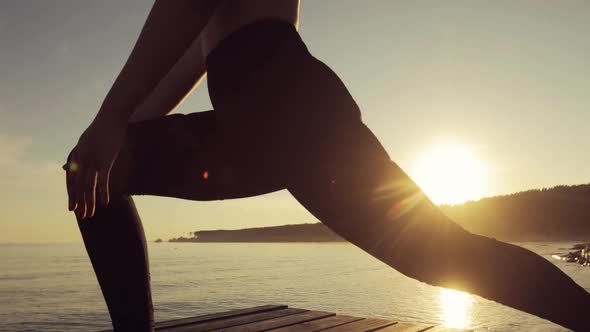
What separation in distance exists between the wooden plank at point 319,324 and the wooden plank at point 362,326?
0.08 m

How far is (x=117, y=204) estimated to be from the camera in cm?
131

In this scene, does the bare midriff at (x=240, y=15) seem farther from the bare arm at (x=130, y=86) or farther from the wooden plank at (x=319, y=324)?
the wooden plank at (x=319, y=324)

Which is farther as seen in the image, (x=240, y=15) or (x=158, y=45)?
(x=240, y=15)

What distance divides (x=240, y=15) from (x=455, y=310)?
10.9 metres

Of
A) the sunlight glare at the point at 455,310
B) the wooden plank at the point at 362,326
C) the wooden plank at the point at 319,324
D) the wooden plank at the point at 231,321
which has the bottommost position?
the sunlight glare at the point at 455,310

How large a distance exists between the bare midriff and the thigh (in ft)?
0.69

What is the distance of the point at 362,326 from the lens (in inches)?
161

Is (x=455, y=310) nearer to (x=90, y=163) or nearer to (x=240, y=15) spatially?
(x=240, y=15)

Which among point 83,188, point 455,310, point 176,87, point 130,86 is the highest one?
point 176,87

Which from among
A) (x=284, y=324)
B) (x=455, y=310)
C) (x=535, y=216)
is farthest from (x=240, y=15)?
(x=535, y=216)

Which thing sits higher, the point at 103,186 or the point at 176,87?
the point at 176,87

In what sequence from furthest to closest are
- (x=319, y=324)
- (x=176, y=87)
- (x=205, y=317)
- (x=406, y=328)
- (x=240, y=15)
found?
1. (x=205, y=317)
2. (x=319, y=324)
3. (x=406, y=328)
4. (x=176, y=87)
5. (x=240, y=15)

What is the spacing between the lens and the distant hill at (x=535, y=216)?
63031mm

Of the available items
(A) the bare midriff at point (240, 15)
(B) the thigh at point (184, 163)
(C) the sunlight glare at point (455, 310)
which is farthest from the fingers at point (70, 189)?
(C) the sunlight glare at point (455, 310)
